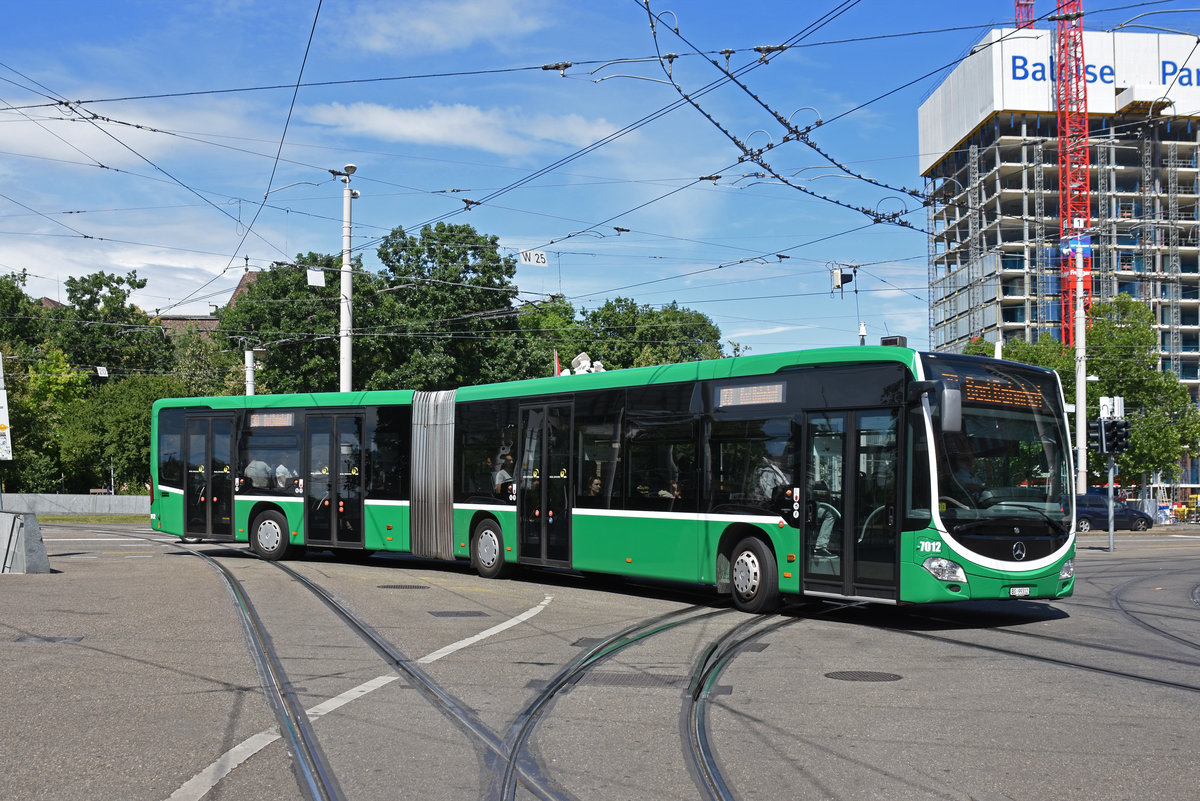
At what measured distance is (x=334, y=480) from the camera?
21.0 m

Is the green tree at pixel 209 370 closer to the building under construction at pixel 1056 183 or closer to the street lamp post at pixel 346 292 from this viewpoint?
the street lamp post at pixel 346 292

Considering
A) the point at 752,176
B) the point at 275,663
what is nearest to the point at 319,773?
the point at 275,663

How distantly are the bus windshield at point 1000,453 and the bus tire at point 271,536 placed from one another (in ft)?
43.7

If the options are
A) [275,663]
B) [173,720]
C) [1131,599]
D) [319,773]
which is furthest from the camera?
[1131,599]

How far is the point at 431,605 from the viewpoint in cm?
1438

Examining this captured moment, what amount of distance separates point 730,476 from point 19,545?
35.0 ft

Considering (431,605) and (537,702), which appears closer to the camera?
(537,702)

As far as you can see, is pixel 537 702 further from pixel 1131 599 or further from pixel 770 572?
pixel 1131 599

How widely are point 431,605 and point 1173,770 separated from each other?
965 centimetres

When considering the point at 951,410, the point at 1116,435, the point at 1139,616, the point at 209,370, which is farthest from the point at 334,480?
the point at 209,370

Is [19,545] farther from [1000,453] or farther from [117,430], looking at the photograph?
[117,430]

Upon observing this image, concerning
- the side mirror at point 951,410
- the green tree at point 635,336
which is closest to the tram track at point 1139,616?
the side mirror at point 951,410

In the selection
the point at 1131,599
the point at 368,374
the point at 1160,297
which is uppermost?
the point at 1160,297

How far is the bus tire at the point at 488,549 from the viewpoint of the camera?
59.7 ft
